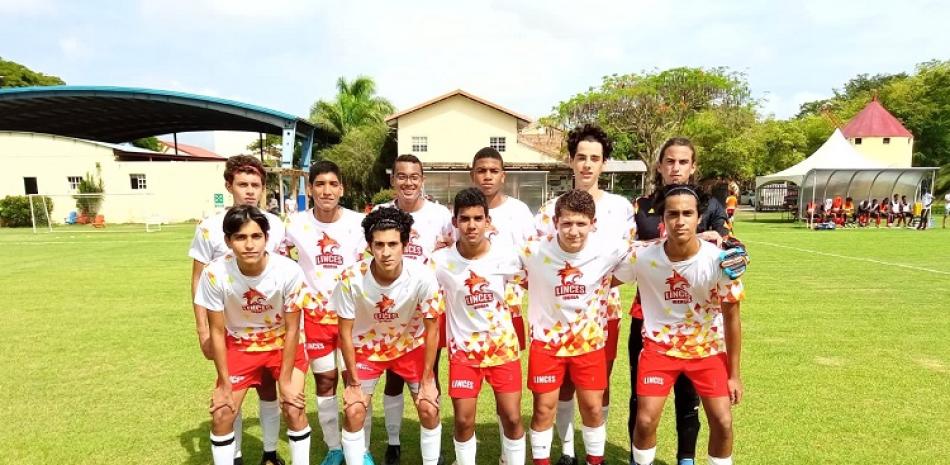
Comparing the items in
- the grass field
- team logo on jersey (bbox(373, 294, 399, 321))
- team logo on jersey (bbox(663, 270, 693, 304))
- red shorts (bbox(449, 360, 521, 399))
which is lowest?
the grass field

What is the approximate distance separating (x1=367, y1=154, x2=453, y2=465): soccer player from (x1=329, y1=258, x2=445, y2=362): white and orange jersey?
0.47 m

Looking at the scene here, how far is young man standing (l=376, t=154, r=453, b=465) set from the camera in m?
3.89

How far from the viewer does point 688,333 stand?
324cm

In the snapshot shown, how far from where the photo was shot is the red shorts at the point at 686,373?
10.4ft

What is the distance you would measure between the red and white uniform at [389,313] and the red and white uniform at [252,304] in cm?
31

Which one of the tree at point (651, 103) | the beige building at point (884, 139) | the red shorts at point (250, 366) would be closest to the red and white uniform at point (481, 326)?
the red shorts at point (250, 366)

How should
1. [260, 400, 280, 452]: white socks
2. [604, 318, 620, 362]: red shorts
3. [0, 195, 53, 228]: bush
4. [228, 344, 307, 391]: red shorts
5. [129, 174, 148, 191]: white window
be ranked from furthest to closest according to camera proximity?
[129, 174, 148, 191]: white window, [0, 195, 53, 228]: bush, [260, 400, 280, 452]: white socks, [604, 318, 620, 362]: red shorts, [228, 344, 307, 391]: red shorts

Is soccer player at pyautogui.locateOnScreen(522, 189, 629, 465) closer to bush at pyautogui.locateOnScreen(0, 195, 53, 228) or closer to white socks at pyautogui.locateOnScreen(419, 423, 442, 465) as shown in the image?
white socks at pyautogui.locateOnScreen(419, 423, 442, 465)

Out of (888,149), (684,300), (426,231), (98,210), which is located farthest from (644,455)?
(888,149)

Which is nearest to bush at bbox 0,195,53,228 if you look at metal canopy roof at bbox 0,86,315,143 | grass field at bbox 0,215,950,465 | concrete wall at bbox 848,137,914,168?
metal canopy roof at bbox 0,86,315,143

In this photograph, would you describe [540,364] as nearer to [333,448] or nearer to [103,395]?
[333,448]

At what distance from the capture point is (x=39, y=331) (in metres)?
7.34

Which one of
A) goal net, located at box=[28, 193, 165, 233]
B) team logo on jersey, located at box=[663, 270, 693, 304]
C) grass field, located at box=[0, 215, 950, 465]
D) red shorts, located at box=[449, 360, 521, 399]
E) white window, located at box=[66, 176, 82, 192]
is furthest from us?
white window, located at box=[66, 176, 82, 192]

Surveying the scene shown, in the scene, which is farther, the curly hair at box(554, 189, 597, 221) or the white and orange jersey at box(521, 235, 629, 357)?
the white and orange jersey at box(521, 235, 629, 357)
